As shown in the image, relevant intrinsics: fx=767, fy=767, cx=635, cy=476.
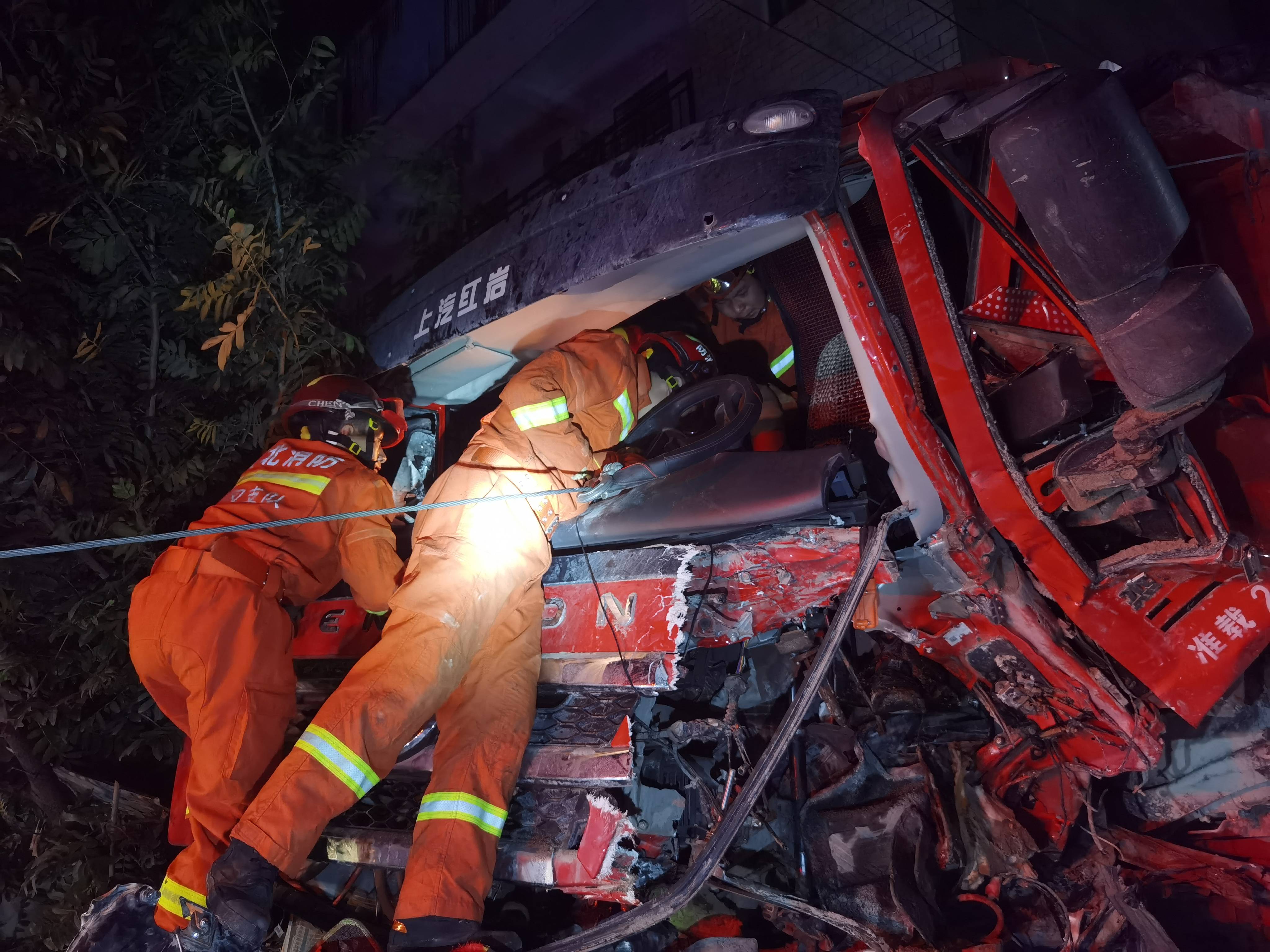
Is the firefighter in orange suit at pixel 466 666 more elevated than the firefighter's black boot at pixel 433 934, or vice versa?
the firefighter in orange suit at pixel 466 666

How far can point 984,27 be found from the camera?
19.0ft

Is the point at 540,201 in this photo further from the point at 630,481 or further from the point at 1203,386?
the point at 1203,386

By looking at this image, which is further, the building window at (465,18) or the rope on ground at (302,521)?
the building window at (465,18)

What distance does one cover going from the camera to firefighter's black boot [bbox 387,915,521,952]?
261 centimetres

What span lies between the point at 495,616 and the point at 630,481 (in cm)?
78

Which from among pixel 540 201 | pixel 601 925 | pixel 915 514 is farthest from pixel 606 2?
pixel 601 925

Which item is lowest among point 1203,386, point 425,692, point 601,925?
point 601,925

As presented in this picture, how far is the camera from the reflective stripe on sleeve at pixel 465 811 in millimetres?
2783

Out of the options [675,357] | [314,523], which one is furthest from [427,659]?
[675,357]

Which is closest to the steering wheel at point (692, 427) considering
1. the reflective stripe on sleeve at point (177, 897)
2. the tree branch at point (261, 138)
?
the reflective stripe on sleeve at point (177, 897)

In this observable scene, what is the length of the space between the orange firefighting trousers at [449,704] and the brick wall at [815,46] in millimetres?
4266

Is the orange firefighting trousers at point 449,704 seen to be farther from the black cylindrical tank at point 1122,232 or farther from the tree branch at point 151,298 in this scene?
the tree branch at point 151,298

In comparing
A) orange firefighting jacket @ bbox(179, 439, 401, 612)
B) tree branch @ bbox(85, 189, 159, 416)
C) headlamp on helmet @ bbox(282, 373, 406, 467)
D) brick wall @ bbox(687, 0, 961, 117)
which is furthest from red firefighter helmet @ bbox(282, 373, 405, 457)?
brick wall @ bbox(687, 0, 961, 117)

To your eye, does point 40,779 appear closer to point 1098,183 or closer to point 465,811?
point 465,811
